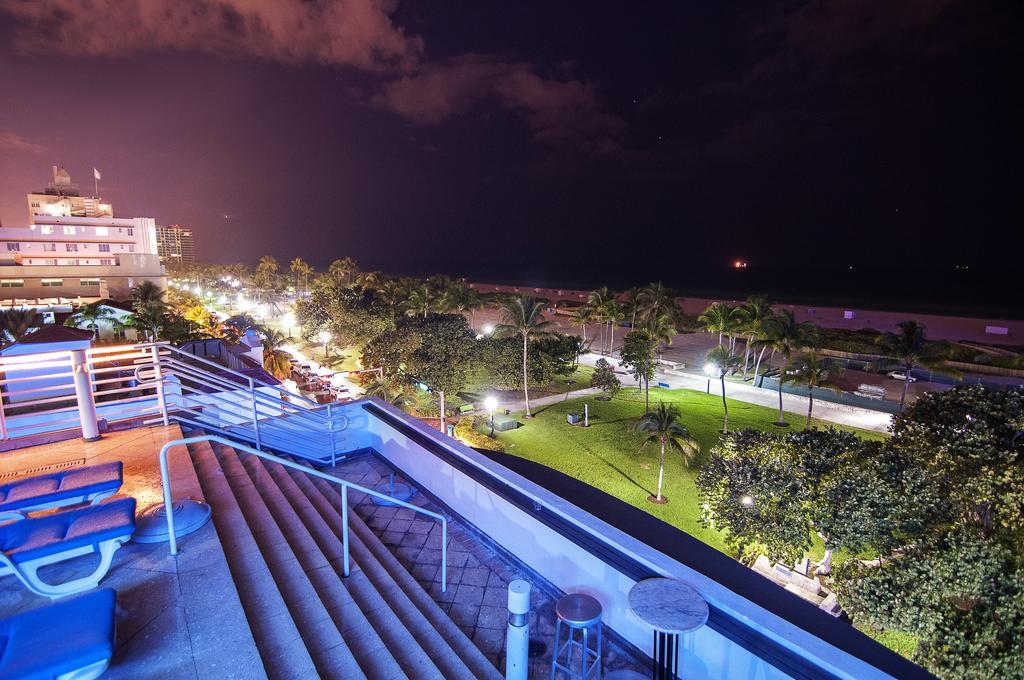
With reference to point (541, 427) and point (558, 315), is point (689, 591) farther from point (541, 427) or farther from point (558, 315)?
point (558, 315)

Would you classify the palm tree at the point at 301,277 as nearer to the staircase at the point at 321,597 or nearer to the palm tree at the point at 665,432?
the palm tree at the point at 665,432

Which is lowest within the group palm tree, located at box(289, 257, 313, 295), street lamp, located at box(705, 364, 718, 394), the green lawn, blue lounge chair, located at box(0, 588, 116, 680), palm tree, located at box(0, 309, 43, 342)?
the green lawn

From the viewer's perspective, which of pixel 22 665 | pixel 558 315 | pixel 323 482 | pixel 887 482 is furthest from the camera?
pixel 558 315

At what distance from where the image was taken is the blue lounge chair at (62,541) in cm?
332

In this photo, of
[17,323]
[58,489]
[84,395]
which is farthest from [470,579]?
[17,323]

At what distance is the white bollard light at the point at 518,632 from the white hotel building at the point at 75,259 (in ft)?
188

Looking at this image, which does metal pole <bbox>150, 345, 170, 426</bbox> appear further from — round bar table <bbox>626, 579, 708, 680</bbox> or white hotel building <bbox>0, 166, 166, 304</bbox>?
white hotel building <bbox>0, 166, 166, 304</bbox>

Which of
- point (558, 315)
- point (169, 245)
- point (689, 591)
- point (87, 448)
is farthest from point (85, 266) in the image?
point (169, 245)

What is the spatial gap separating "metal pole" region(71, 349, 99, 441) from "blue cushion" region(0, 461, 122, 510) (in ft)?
6.51

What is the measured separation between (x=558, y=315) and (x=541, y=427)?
39.5m

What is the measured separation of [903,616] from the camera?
6.80m

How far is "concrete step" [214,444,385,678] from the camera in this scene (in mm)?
3352

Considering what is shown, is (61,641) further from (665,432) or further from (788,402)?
(788,402)

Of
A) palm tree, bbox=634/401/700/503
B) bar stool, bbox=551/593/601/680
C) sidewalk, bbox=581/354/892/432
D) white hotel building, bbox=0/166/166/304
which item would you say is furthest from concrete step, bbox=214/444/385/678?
white hotel building, bbox=0/166/166/304
